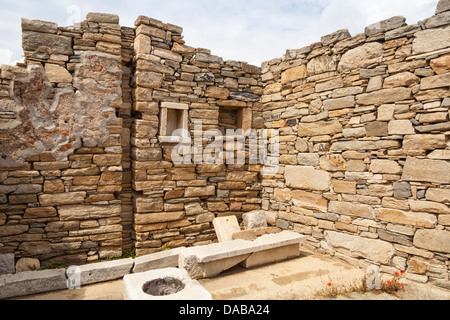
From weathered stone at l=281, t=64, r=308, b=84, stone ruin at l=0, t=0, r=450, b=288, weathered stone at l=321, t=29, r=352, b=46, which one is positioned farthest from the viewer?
weathered stone at l=281, t=64, r=308, b=84

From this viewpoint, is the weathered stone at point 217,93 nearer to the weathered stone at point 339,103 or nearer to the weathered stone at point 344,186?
the weathered stone at point 339,103

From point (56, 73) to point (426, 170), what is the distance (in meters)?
5.32

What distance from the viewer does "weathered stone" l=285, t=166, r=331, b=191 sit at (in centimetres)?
483

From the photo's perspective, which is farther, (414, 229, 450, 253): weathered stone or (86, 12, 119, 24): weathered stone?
(86, 12, 119, 24): weathered stone

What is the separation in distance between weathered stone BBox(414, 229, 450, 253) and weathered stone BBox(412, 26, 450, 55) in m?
2.34

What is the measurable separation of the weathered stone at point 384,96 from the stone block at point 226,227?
293cm

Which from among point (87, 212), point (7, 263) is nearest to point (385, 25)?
point (87, 212)

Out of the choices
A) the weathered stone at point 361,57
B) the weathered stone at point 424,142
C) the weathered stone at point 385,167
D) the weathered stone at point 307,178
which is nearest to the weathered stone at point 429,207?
the weathered stone at point 385,167

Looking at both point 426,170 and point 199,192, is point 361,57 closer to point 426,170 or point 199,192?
point 426,170

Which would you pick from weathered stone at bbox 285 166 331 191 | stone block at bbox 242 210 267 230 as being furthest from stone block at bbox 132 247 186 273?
weathered stone at bbox 285 166 331 191

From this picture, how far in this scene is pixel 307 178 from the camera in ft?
16.7

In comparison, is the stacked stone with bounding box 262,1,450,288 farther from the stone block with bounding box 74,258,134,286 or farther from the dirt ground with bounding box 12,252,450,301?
the stone block with bounding box 74,258,134,286

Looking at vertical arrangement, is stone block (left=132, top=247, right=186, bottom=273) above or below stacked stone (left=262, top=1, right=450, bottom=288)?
below

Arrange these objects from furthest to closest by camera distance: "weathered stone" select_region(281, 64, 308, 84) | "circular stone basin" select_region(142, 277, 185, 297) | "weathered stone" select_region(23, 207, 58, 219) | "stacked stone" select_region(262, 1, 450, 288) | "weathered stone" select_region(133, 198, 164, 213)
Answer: "weathered stone" select_region(281, 64, 308, 84) → "weathered stone" select_region(133, 198, 164, 213) → "weathered stone" select_region(23, 207, 58, 219) → "stacked stone" select_region(262, 1, 450, 288) → "circular stone basin" select_region(142, 277, 185, 297)
